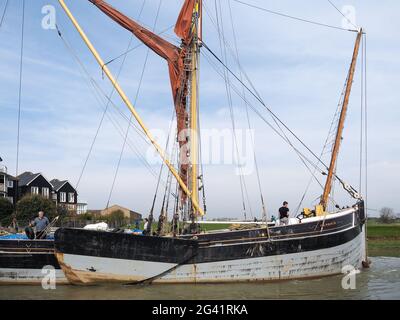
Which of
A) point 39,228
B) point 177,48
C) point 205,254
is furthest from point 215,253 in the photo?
point 177,48

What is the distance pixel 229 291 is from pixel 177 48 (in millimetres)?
11671

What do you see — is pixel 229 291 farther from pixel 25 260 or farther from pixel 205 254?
pixel 25 260

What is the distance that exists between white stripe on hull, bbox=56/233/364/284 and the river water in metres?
0.28

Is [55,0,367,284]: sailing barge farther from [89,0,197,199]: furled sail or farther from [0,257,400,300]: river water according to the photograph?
[89,0,197,199]: furled sail

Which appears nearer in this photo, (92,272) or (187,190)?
(92,272)

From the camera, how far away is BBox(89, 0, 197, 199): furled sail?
20.6 metres

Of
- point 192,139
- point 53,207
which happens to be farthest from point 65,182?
point 192,139

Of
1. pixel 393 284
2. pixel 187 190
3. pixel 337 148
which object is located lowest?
pixel 393 284

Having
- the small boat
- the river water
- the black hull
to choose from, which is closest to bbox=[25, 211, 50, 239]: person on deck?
the black hull

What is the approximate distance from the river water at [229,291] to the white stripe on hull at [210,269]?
0.92 feet

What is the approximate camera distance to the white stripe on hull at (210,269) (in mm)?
16078

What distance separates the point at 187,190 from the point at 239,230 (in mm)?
3288
